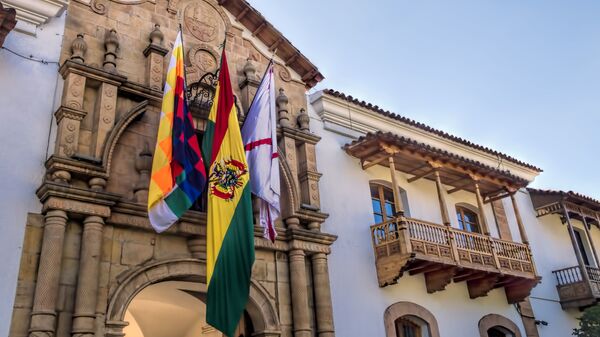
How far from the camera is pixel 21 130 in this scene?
8.34 m

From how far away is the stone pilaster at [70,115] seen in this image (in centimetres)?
834

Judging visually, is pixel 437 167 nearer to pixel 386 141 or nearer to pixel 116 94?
pixel 386 141

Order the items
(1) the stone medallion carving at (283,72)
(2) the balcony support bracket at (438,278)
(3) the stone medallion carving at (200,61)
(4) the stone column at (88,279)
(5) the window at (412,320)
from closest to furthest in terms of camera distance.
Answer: (4) the stone column at (88,279) → (3) the stone medallion carving at (200,61) → (5) the window at (412,320) → (2) the balcony support bracket at (438,278) → (1) the stone medallion carving at (283,72)

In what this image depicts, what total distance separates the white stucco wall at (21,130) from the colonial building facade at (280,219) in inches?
1.5

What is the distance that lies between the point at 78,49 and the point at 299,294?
560cm

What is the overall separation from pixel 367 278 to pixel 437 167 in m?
3.33

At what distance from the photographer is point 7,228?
7.67 meters

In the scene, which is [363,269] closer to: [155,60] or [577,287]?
[155,60]

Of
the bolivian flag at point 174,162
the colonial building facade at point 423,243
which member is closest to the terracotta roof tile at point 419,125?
the colonial building facade at point 423,243

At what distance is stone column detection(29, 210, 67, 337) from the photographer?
23.4 feet

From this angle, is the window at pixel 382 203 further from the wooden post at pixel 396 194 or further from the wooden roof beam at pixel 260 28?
the wooden roof beam at pixel 260 28

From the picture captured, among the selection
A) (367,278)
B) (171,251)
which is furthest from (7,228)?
(367,278)

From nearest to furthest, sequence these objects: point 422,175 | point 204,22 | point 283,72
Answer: point 204,22 → point 283,72 → point 422,175

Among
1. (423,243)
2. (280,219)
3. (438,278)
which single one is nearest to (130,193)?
(280,219)
